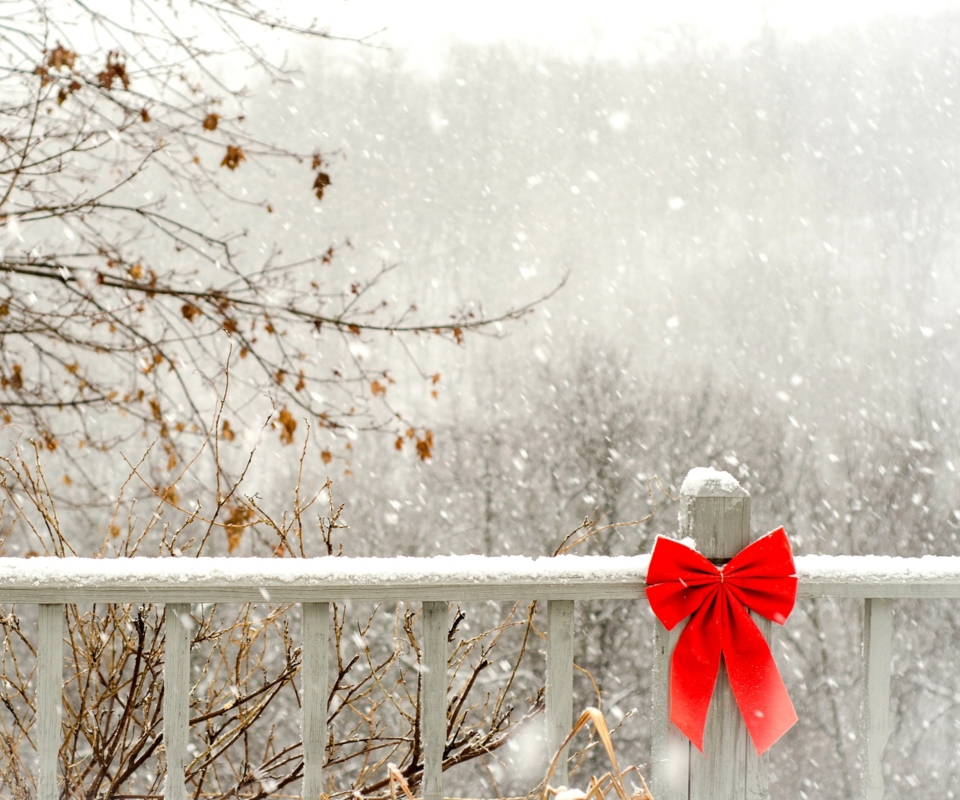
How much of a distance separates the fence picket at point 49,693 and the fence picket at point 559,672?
3.31ft

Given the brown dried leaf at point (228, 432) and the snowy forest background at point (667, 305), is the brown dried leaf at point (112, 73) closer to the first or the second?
the brown dried leaf at point (228, 432)

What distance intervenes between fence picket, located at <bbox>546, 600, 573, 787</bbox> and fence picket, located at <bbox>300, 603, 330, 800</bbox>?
47 centimetres

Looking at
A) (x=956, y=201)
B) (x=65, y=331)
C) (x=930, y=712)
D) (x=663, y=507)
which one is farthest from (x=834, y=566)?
(x=956, y=201)

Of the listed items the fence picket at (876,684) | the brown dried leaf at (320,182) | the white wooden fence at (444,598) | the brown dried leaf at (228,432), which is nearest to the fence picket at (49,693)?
the white wooden fence at (444,598)

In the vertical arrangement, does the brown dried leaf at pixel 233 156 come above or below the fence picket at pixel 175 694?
above

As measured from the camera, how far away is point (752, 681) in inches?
73.2

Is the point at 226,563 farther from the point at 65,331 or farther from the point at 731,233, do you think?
the point at 731,233

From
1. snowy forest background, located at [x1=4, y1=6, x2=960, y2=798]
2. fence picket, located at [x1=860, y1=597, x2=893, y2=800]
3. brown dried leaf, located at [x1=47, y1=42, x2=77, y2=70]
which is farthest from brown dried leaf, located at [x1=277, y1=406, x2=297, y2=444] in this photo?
snowy forest background, located at [x1=4, y1=6, x2=960, y2=798]

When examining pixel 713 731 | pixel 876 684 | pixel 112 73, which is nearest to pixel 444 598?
pixel 713 731

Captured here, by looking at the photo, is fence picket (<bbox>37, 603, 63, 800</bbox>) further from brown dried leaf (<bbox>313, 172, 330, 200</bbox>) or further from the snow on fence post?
brown dried leaf (<bbox>313, 172, 330, 200</bbox>)

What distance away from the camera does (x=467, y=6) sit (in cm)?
3606

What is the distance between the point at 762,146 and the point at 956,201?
27.6 ft

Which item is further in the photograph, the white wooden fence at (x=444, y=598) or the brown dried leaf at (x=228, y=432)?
the brown dried leaf at (x=228, y=432)

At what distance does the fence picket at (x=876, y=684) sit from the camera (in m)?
1.92
